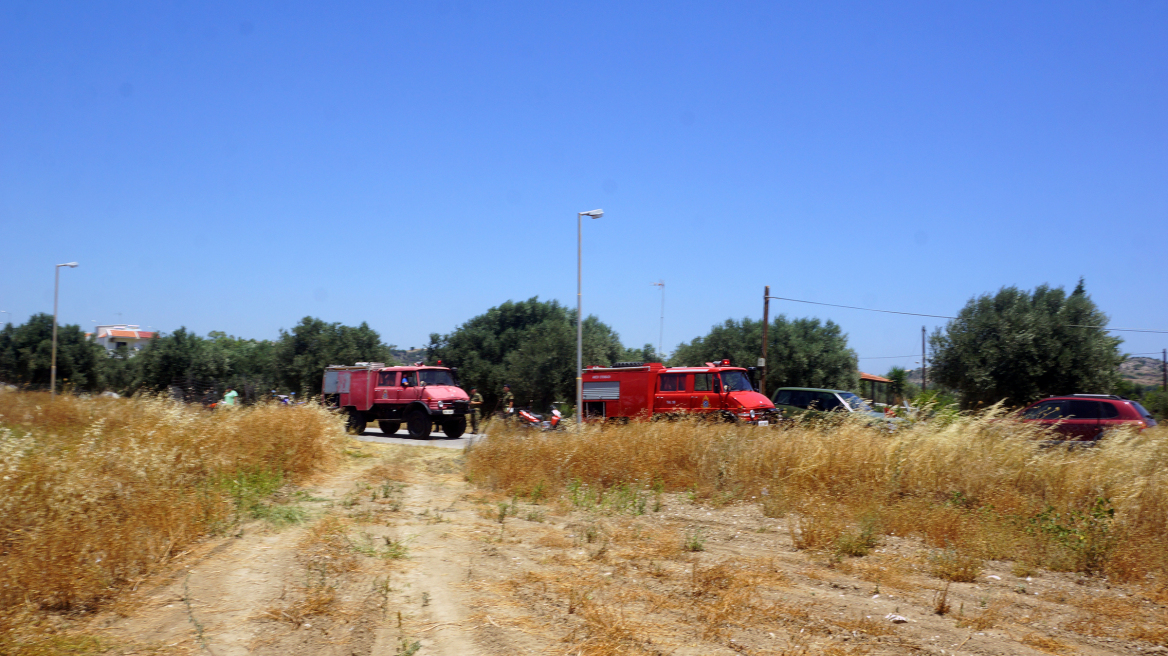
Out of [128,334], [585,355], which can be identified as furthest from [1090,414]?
[128,334]

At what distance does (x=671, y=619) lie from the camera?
5305mm

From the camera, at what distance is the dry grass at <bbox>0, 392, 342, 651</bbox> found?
17.4ft

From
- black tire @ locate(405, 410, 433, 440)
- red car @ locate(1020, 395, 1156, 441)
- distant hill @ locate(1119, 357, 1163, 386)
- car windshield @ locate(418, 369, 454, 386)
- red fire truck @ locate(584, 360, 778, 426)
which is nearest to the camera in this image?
red car @ locate(1020, 395, 1156, 441)

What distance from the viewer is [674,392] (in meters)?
20.1

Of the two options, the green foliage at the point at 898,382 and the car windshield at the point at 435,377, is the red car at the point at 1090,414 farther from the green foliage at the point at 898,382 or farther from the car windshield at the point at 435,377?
the green foliage at the point at 898,382

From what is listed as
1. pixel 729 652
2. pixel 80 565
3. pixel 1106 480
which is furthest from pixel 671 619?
pixel 1106 480

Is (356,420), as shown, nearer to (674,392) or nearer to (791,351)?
(674,392)

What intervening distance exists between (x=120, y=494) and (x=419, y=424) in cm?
1513

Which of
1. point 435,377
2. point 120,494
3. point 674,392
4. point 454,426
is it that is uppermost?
point 435,377

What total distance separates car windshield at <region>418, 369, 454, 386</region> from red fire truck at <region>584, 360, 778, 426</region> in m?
4.58

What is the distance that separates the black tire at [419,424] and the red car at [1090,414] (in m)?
16.1

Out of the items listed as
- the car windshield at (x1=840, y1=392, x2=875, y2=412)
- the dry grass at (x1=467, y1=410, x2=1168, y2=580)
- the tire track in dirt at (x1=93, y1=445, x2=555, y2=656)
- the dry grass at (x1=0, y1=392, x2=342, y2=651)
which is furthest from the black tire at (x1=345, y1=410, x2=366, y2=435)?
the car windshield at (x1=840, y1=392, x2=875, y2=412)

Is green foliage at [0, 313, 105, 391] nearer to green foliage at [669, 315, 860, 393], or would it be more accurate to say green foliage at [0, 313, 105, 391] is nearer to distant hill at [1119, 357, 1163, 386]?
green foliage at [669, 315, 860, 393]

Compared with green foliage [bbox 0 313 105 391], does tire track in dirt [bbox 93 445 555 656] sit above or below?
below
